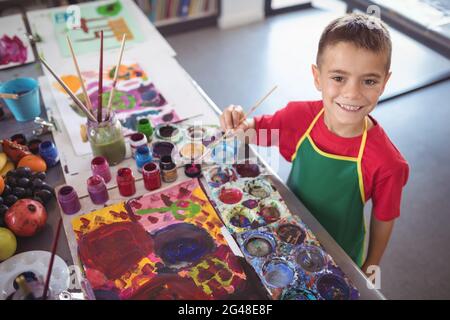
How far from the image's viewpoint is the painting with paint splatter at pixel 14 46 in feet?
5.29

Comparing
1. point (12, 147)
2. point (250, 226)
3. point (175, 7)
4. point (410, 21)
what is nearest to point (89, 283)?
point (250, 226)

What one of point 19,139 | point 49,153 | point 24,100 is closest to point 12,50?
point 24,100

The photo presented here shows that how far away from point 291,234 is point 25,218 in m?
0.62

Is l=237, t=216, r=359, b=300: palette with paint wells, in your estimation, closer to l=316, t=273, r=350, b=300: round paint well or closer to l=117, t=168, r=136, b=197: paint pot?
l=316, t=273, r=350, b=300: round paint well

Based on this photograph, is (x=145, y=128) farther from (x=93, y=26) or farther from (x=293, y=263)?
(x=93, y=26)

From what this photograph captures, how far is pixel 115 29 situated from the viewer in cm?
180

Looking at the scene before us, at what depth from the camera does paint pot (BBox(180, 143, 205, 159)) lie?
3.84 feet

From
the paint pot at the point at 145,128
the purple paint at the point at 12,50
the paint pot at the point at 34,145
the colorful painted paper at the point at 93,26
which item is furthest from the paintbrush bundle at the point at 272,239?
the purple paint at the point at 12,50

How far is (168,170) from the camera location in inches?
41.9

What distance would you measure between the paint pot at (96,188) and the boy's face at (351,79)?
0.59 m

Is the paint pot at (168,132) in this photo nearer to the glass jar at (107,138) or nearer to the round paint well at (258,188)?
the glass jar at (107,138)

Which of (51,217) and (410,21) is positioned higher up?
(410,21)

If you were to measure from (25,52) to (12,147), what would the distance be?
705 mm

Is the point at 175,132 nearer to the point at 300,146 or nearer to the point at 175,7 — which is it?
the point at 300,146
